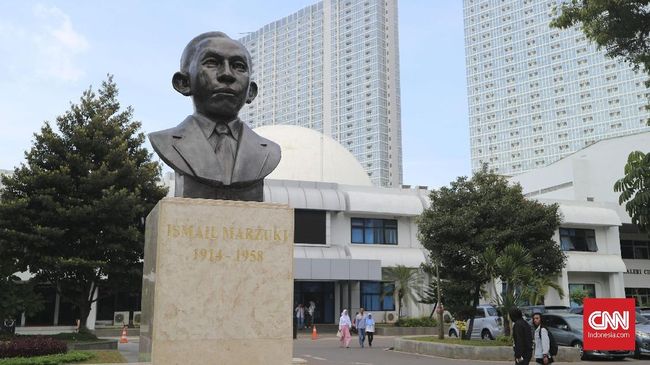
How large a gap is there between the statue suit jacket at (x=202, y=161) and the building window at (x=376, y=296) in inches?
1175

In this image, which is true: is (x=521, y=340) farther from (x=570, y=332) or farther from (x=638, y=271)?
(x=638, y=271)

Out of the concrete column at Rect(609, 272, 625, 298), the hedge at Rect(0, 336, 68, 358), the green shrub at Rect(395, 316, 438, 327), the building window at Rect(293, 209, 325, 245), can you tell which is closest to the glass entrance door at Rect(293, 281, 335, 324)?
the building window at Rect(293, 209, 325, 245)

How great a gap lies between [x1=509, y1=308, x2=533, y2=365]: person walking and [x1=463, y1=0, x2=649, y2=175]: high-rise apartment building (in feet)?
318

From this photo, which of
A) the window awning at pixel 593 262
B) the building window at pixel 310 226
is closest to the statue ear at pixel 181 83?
the building window at pixel 310 226

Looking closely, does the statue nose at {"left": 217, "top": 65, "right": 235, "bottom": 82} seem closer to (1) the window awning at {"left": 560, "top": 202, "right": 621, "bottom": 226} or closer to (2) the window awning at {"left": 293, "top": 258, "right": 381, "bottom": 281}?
(2) the window awning at {"left": 293, "top": 258, "right": 381, "bottom": 281}

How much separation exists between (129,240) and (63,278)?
287cm

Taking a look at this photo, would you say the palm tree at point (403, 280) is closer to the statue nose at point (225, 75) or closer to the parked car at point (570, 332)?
the parked car at point (570, 332)

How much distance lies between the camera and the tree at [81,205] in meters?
18.8

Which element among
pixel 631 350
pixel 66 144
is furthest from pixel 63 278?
pixel 631 350

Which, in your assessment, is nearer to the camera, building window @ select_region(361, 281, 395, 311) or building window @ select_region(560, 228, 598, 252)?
building window @ select_region(361, 281, 395, 311)

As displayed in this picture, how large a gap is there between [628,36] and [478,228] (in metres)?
9.70

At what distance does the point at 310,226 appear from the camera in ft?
118

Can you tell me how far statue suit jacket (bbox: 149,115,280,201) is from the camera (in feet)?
24.4

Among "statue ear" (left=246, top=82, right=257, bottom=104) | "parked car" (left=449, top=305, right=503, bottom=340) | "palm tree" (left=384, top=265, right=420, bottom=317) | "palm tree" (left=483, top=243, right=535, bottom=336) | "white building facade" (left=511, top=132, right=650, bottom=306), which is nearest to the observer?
"statue ear" (left=246, top=82, right=257, bottom=104)
